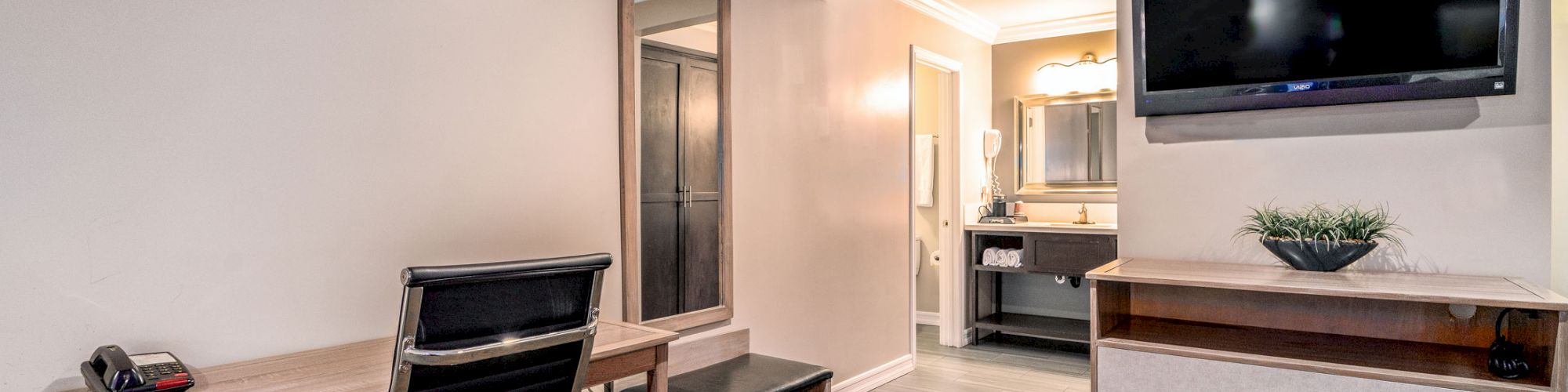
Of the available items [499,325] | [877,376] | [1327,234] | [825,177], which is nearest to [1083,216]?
[877,376]

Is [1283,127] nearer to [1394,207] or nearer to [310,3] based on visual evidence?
[1394,207]

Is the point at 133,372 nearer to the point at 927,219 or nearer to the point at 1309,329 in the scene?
the point at 1309,329

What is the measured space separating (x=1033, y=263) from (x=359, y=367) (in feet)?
13.0

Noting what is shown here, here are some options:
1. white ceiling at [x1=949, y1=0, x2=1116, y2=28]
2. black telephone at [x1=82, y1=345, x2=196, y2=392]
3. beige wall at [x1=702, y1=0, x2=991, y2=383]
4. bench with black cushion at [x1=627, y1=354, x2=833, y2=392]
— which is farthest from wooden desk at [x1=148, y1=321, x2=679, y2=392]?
white ceiling at [x1=949, y1=0, x2=1116, y2=28]

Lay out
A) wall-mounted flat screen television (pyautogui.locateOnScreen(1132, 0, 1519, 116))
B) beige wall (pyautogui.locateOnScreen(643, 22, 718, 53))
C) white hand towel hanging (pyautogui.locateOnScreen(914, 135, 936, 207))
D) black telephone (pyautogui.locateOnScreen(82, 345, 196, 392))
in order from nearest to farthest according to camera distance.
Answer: black telephone (pyautogui.locateOnScreen(82, 345, 196, 392)) < wall-mounted flat screen television (pyautogui.locateOnScreen(1132, 0, 1519, 116)) < beige wall (pyautogui.locateOnScreen(643, 22, 718, 53)) < white hand towel hanging (pyautogui.locateOnScreen(914, 135, 936, 207))

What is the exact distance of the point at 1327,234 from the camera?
88.0 inches

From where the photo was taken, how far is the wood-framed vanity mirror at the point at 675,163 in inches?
103

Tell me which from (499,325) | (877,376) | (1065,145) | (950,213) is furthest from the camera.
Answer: (1065,145)

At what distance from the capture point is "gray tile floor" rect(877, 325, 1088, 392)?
414cm

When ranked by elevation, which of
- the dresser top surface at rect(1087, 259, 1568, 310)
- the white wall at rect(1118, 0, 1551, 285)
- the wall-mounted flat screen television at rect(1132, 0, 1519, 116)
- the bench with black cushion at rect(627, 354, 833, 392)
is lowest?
the bench with black cushion at rect(627, 354, 833, 392)

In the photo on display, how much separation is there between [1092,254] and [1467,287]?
9.00ft

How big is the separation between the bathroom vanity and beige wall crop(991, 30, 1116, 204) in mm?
505

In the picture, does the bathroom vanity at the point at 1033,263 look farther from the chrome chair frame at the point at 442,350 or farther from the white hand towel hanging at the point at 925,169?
the chrome chair frame at the point at 442,350

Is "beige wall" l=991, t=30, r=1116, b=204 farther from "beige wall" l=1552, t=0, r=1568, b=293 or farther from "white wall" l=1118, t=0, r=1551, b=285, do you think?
"beige wall" l=1552, t=0, r=1568, b=293
